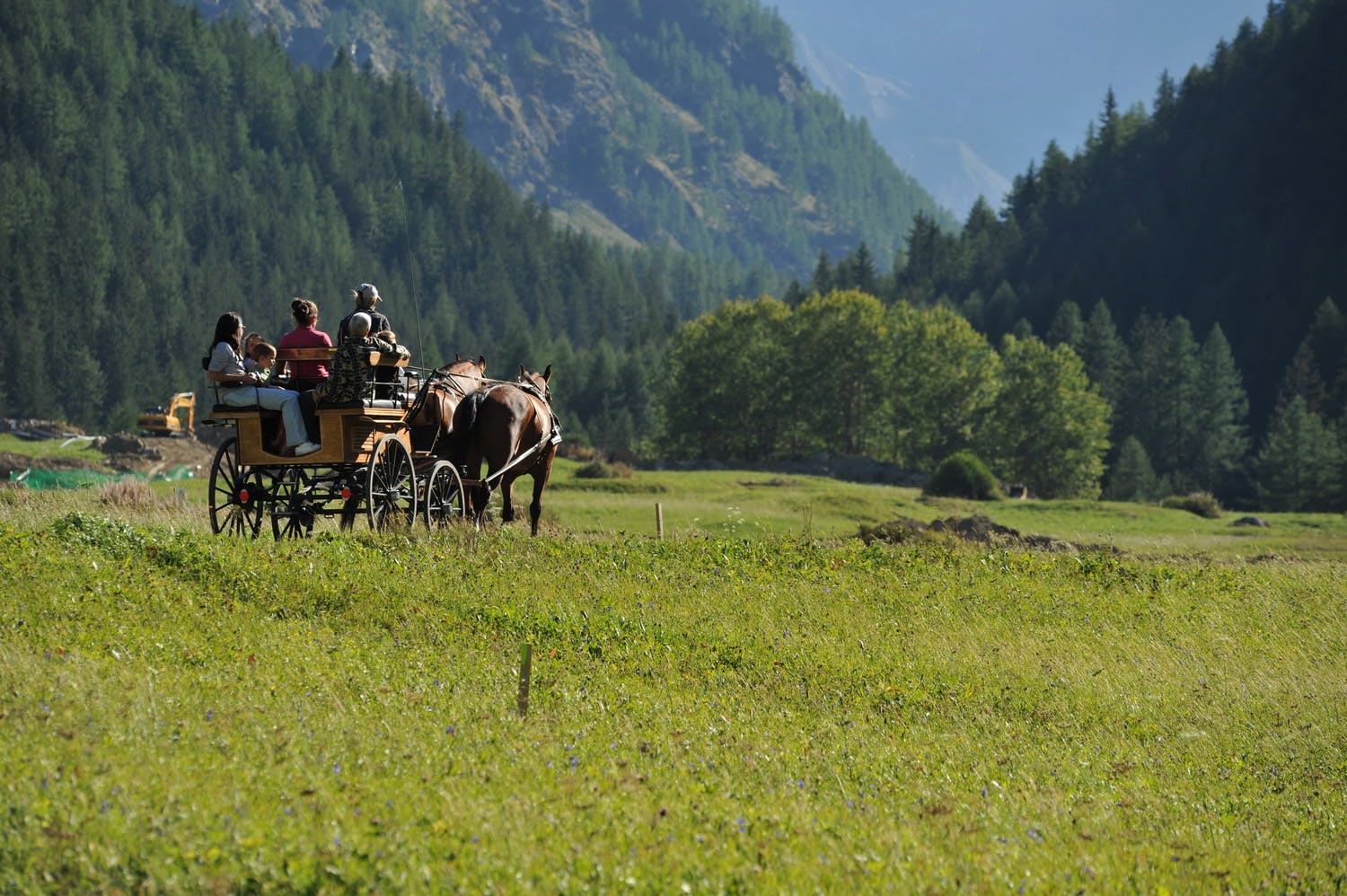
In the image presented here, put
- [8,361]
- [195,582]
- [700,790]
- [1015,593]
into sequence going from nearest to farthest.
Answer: [700,790], [195,582], [1015,593], [8,361]

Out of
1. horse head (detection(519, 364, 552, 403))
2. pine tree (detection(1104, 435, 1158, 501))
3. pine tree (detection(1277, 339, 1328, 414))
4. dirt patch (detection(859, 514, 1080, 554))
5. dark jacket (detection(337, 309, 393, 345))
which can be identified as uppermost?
pine tree (detection(1277, 339, 1328, 414))

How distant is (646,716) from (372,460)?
6.51 meters

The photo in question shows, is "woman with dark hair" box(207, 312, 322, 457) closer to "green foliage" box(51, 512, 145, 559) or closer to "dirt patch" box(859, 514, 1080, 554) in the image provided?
"green foliage" box(51, 512, 145, 559)

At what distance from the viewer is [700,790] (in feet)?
32.3

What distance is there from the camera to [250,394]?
1664 cm

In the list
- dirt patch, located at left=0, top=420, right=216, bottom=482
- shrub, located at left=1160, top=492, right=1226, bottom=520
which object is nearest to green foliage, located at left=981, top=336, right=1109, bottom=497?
shrub, located at left=1160, top=492, right=1226, bottom=520

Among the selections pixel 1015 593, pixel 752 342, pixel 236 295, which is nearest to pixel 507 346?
pixel 236 295

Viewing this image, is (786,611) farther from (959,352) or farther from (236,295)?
(236,295)

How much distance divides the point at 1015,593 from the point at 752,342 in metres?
80.0

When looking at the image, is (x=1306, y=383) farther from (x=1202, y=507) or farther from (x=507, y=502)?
(x=507, y=502)

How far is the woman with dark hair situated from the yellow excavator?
2164 inches

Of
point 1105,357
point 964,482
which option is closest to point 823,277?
point 1105,357

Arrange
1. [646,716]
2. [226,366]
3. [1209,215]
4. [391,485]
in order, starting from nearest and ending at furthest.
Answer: [646,716], [226,366], [391,485], [1209,215]

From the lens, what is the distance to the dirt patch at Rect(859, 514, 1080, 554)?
26.7 m
